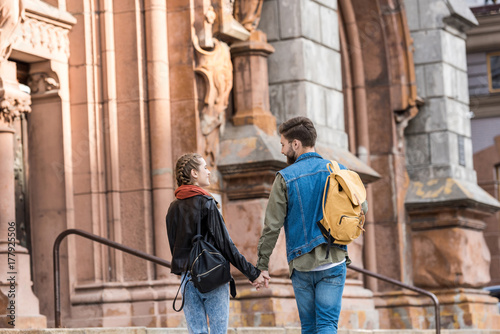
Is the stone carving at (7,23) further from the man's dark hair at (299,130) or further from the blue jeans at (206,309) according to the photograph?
the man's dark hair at (299,130)

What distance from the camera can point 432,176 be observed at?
1716 centimetres

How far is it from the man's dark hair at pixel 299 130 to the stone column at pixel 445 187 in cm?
981

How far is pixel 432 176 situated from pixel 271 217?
1053 cm

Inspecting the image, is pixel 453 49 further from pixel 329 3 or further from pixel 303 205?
pixel 303 205

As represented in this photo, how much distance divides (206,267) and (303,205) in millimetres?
781

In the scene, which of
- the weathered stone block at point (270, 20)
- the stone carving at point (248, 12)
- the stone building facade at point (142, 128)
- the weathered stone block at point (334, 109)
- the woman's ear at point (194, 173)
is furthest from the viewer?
the weathered stone block at point (334, 109)

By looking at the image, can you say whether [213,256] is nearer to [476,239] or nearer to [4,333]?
[4,333]

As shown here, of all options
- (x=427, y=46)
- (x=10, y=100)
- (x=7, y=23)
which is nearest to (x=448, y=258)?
(x=427, y=46)

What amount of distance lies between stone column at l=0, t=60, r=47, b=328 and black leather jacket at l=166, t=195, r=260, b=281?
3.25 metres

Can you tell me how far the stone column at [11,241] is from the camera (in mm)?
10273

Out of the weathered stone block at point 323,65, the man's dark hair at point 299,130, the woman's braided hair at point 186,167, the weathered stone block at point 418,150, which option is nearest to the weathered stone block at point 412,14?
the weathered stone block at point 418,150

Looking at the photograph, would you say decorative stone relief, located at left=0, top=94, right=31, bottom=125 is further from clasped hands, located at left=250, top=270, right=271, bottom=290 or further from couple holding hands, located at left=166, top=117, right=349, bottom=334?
clasped hands, located at left=250, top=270, right=271, bottom=290

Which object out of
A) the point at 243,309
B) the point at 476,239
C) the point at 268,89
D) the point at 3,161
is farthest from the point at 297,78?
the point at 476,239

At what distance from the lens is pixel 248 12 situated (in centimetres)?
1316
